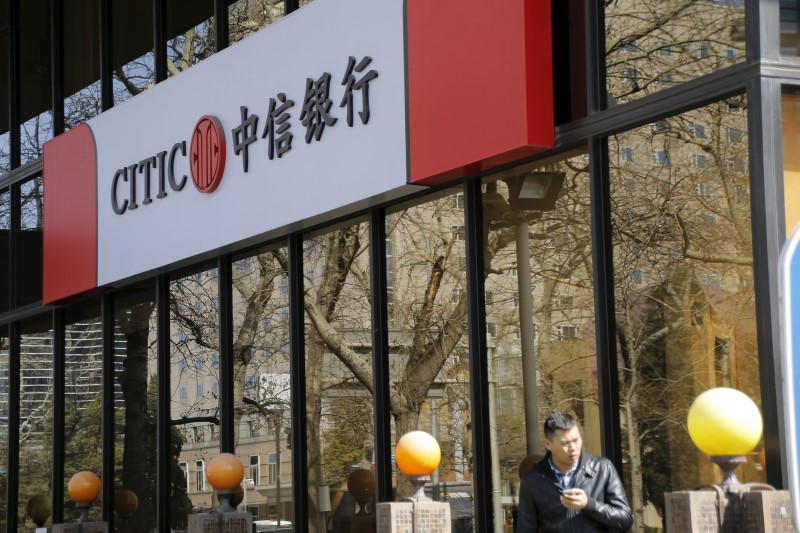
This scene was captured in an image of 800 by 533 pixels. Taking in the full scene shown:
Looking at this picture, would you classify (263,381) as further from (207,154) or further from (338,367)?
(207,154)

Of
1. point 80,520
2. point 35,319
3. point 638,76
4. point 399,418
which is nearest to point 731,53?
point 638,76

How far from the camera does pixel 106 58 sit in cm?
1163

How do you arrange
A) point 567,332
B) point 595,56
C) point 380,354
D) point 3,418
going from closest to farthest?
point 595,56, point 567,332, point 380,354, point 3,418

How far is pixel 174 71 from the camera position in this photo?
10484mm

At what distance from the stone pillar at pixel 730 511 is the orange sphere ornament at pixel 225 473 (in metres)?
4.25

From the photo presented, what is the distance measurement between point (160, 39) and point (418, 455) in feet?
19.6

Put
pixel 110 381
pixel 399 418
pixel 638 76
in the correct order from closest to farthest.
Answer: pixel 638 76 < pixel 399 418 < pixel 110 381

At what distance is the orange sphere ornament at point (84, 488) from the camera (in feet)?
32.5

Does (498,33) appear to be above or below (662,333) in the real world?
above

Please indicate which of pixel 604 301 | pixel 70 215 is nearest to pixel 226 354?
pixel 70 215

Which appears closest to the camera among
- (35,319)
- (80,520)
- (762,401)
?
(762,401)

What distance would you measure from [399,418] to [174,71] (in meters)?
4.35

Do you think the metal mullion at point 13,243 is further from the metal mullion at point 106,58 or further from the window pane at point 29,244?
the metal mullion at point 106,58

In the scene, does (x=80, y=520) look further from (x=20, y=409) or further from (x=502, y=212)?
(x=502, y=212)
